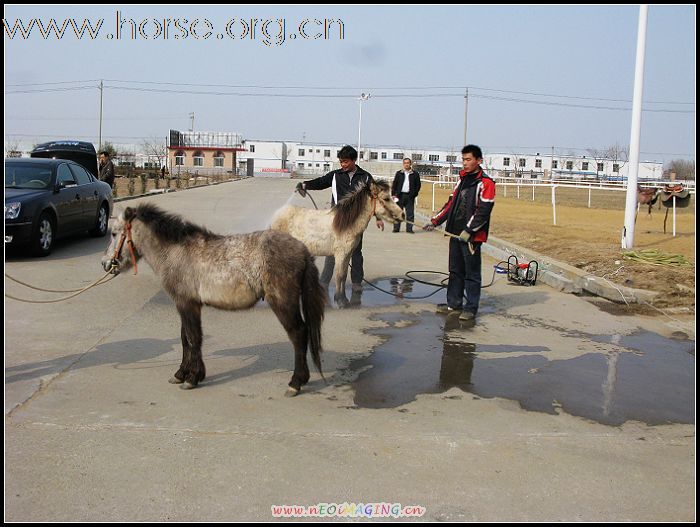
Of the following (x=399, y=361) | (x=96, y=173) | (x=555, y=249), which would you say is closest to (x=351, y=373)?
(x=399, y=361)

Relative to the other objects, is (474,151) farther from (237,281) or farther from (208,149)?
(208,149)

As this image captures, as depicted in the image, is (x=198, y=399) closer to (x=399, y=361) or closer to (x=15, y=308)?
(x=399, y=361)

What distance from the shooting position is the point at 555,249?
14953mm

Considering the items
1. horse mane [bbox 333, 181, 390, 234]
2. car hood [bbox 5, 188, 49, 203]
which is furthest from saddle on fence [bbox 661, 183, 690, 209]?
car hood [bbox 5, 188, 49, 203]

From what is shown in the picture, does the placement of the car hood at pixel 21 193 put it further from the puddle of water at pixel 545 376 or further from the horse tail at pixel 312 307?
the horse tail at pixel 312 307

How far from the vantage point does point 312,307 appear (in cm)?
552

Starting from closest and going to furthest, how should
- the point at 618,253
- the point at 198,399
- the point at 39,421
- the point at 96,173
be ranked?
the point at 39,421 < the point at 198,399 < the point at 618,253 < the point at 96,173

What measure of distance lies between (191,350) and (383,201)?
3955 mm

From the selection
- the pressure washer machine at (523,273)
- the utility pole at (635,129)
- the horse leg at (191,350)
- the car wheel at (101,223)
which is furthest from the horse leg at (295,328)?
the car wheel at (101,223)

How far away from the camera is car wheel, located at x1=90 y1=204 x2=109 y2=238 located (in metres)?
15.0

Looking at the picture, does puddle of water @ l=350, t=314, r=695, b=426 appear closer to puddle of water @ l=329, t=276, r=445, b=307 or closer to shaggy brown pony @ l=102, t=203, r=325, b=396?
shaggy brown pony @ l=102, t=203, r=325, b=396

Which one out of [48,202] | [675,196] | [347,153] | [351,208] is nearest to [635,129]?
[675,196]

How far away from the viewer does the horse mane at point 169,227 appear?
18.9ft

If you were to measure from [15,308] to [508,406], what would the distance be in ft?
20.5
